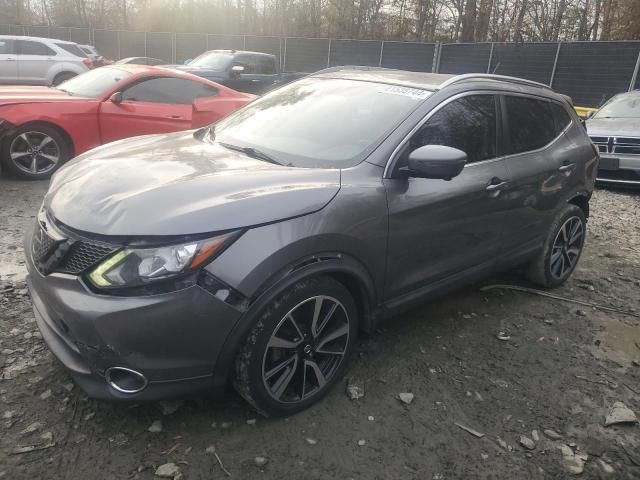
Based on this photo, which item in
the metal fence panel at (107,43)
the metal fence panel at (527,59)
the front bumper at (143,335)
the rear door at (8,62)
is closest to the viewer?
the front bumper at (143,335)

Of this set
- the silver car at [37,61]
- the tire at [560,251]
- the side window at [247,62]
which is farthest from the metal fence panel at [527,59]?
the tire at [560,251]

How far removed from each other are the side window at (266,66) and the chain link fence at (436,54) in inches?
265

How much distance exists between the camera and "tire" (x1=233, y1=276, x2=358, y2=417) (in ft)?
7.90

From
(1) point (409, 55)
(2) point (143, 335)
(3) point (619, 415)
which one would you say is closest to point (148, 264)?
(2) point (143, 335)

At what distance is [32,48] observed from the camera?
47.1ft

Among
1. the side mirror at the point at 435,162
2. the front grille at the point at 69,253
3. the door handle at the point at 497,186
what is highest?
the side mirror at the point at 435,162

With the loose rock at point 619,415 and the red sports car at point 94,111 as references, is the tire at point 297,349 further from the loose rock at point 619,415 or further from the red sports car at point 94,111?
the red sports car at point 94,111

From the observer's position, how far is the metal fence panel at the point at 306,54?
2300 centimetres

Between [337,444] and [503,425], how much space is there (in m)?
0.91

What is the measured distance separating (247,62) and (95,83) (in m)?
7.58

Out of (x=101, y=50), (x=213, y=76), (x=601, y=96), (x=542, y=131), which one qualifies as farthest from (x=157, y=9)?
(x=542, y=131)

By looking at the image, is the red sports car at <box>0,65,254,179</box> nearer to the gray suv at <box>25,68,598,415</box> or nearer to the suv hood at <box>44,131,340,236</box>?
the gray suv at <box>25,68,598,415</box>

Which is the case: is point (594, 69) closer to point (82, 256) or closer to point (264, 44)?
point (264, 44)

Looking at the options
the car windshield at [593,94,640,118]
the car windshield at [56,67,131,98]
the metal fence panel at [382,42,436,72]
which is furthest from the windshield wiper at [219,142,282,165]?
the metal fence panel at [382,42,436,72]
